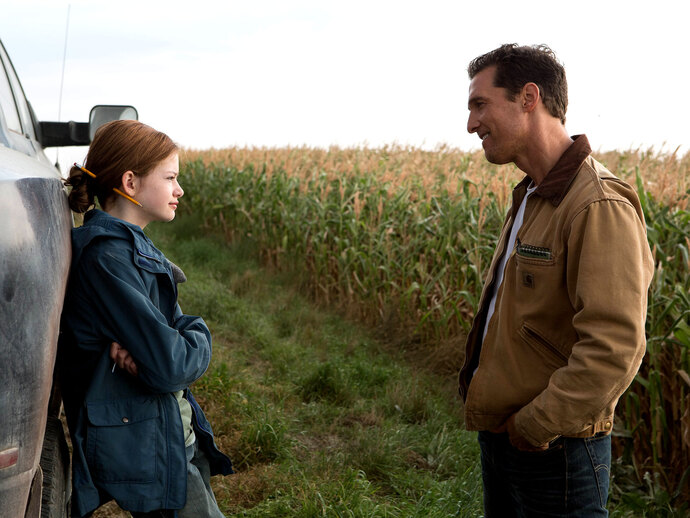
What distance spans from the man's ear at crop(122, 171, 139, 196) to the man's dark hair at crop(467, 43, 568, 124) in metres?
1.15

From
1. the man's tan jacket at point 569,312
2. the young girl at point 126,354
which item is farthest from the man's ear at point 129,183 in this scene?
the man's tan jacket at point 569,312

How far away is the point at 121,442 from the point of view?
6.09ft

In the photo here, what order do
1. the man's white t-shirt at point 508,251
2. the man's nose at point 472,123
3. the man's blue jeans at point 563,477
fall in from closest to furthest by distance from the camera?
1. the man's blue jeans at point 563,477
2. the man's nose at point 472,123
3. the man's white t-shirt at point 508,251

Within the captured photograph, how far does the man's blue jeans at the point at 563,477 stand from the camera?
1.95 meters

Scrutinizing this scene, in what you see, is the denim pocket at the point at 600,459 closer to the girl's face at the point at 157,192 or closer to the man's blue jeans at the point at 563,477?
the man's blue jeans at the point at 563,477

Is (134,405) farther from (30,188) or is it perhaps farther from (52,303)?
(30,188)

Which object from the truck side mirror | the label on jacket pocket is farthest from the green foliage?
the truck side mirror

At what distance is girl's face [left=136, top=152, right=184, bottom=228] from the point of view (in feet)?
6.70

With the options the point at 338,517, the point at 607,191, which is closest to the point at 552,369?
the point at 607,191

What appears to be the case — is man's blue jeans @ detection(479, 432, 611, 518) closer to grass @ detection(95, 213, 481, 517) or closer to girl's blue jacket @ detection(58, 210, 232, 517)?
girl's blue jacket @ detection(58, 210, 232, 517)

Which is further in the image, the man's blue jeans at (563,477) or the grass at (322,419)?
the grass at (322,419)

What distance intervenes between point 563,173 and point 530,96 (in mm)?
262

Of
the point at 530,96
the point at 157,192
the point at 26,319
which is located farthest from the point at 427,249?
the point at 26,319

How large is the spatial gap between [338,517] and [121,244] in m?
1.82
